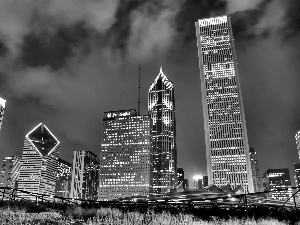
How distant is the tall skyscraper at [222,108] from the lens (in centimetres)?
15925

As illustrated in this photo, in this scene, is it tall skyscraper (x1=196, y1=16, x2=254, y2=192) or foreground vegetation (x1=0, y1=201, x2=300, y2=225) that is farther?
tall skyscraper (x1=196, y1=16, x2=254, y2=192)

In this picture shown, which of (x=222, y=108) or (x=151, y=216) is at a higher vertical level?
(x=222, y=108)

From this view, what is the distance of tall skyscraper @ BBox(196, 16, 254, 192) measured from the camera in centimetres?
15925

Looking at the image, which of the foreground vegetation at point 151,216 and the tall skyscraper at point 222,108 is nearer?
the foreground vegetation at point 151,216

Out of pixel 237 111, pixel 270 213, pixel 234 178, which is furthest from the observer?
pixel 237 111

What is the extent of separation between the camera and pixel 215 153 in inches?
6403

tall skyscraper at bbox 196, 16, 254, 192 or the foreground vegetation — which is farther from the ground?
tall skyscraper at bbox 196, 16, 254, 192

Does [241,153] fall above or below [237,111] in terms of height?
below

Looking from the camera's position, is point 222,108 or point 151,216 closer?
point 151,216

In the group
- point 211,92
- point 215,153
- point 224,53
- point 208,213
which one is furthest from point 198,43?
point 208,213

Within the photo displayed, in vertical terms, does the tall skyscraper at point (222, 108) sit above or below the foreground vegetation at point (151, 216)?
above

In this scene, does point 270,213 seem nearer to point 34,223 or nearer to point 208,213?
point 208,213

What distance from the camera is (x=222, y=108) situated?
169m

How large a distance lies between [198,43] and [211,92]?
33141mm
